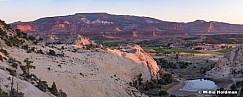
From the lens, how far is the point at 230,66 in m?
69.2

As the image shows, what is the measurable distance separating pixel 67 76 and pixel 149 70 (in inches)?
1038

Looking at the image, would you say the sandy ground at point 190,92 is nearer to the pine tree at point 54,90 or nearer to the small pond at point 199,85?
the small pond at point 199,85

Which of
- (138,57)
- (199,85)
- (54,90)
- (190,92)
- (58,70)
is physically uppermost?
(58,70)

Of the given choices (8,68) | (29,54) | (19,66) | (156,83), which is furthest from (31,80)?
(156,83)

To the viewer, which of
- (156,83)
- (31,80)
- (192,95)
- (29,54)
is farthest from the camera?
(156,83)

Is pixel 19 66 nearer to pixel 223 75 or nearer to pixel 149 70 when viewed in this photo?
pixel 149 70

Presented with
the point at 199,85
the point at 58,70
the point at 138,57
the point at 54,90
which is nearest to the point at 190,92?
the point at 199,85

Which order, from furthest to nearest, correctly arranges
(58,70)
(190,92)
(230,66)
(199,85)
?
(230,66) < (199,85) < (190,92) < (58,70)

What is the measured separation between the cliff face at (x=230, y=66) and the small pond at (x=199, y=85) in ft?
13.2

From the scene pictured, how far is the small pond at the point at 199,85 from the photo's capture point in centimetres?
5444

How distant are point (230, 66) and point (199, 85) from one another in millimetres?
13083

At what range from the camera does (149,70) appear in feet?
196

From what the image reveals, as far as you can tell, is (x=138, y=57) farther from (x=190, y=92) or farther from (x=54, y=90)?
(x=54, y=90)

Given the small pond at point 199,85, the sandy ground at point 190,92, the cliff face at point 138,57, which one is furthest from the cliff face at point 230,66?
the cliff face at point 138,57
